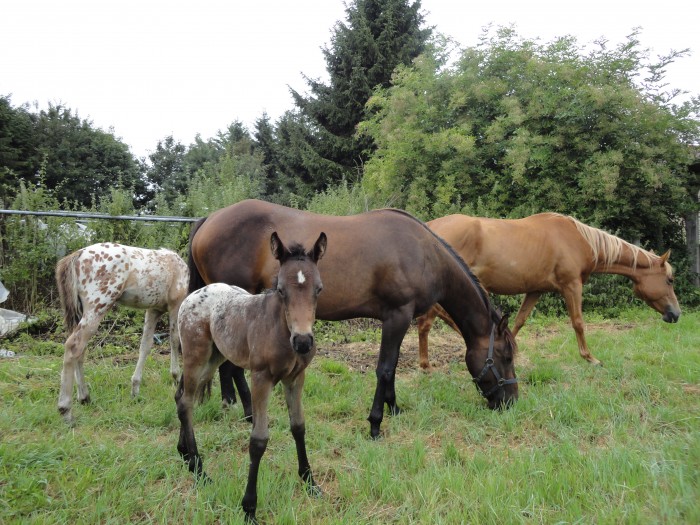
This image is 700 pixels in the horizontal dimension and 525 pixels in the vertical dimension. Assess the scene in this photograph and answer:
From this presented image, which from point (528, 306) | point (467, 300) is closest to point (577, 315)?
point (528, 306)

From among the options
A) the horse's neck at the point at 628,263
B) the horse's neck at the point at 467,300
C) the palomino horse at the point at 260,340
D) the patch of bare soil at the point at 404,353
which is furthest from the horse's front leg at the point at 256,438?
the horse's neck at the point at 628,263

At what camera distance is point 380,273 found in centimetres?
395

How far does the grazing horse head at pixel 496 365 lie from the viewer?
160 inches

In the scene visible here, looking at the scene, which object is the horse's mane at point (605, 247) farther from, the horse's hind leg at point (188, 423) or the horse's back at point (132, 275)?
the horse's hind leg at point (188, 423)

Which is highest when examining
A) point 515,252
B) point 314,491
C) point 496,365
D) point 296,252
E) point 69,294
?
point 296,252

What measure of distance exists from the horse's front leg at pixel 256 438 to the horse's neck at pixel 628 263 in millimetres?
5414

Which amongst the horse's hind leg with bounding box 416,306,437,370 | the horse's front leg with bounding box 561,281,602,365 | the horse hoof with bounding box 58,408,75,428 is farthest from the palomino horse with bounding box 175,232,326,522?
the horse's front leg with bounding box 561,281,602,365

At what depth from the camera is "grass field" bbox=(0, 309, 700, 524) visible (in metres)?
2.41

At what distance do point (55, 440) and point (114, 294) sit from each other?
1392 millimetres

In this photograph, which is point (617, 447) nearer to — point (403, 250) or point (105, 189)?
point (403, 250)

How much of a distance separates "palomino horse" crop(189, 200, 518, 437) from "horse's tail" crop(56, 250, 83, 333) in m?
1.04

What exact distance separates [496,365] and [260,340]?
249 cm

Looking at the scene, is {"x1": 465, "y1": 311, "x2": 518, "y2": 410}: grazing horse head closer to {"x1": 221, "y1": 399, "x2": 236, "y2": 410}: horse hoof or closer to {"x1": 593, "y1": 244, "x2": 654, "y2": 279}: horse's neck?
{"x1": 221, "y1": 399, "x2": 236, "y2": 410}: horse hoof

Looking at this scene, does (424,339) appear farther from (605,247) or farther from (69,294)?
(69,294)
